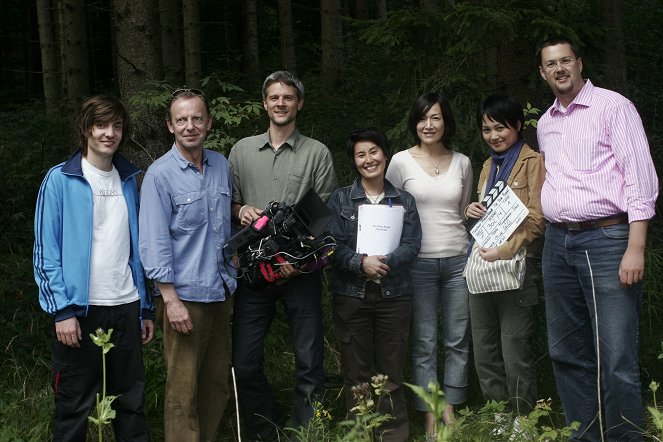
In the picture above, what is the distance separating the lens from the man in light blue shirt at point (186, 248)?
435 centimetres

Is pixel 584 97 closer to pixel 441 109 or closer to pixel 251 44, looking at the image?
pixel 441 109

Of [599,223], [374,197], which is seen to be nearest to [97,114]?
[374,197]

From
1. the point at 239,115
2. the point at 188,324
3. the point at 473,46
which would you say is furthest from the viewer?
the point at 473,46

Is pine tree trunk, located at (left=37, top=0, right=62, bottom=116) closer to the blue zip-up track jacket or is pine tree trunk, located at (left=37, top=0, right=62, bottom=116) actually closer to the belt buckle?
the blue zip-up track jacket

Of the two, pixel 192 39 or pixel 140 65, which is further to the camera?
pixel 192 39

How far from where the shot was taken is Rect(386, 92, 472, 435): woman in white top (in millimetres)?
4938

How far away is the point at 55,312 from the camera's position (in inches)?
159

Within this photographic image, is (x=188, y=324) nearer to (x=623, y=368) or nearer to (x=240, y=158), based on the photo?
(x=240, y=158)

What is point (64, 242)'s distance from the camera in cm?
411

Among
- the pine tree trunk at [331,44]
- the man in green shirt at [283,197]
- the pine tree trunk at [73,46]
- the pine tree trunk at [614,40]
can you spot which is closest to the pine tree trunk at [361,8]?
the pine tree trunk at [331,44]

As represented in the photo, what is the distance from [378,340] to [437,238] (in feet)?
2.36

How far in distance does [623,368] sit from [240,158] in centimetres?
248

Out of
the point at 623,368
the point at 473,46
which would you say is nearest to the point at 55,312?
the point at 623,368

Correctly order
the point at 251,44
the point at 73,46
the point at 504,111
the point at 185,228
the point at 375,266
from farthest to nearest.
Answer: the point at 251,44
the point at 73,46
the point at 504,111
the point at 375,266
the point at 185,228
